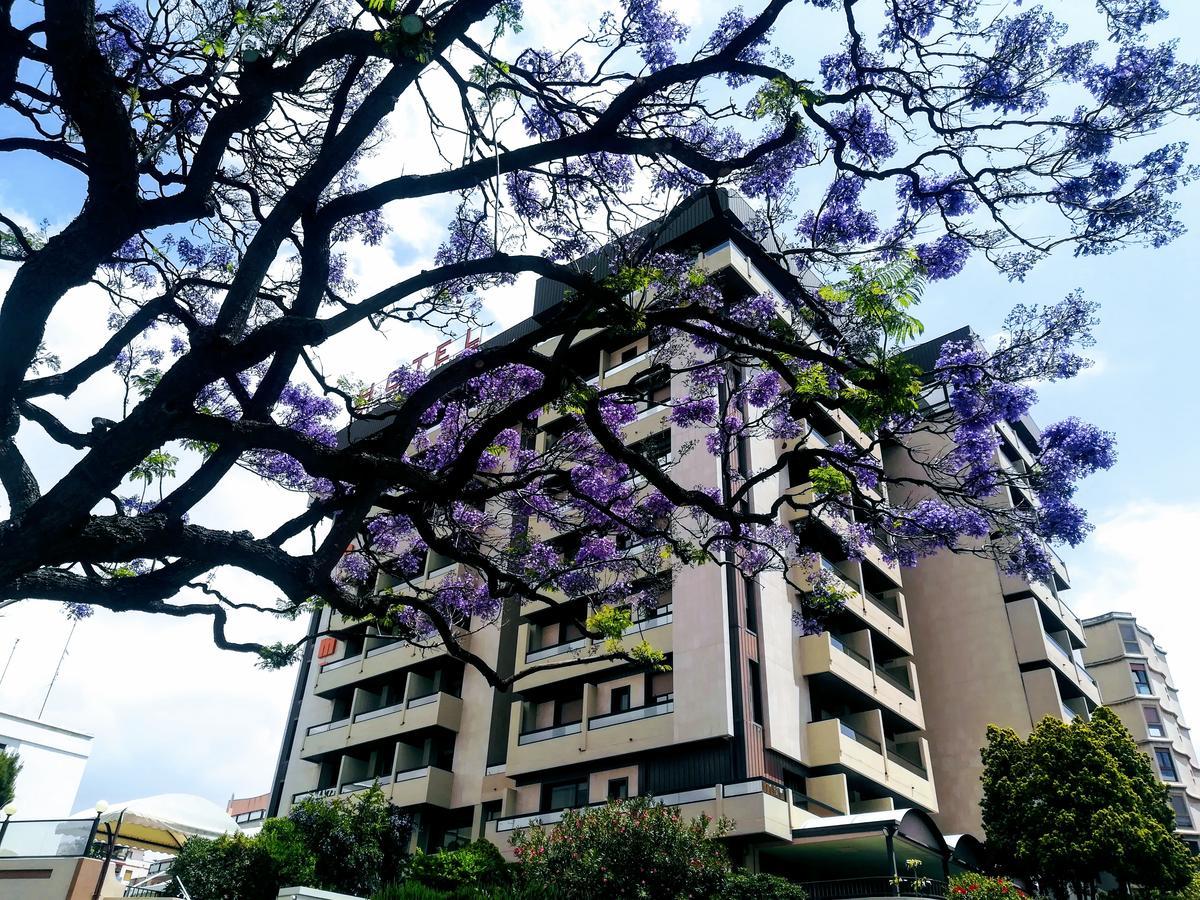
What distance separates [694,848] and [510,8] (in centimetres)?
1536

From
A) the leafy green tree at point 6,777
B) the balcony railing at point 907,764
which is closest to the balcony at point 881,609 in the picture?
the balcony railing at point 907,764

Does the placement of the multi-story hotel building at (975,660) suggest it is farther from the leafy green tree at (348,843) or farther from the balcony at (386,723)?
the leafy green tree at (348,843)

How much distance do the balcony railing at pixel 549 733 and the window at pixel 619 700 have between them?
41.7 inches

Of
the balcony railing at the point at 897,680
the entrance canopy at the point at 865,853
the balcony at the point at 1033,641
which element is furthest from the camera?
the balcony at the point at 1033,641

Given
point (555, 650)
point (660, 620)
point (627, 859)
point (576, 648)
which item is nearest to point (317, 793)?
point (555, 650)

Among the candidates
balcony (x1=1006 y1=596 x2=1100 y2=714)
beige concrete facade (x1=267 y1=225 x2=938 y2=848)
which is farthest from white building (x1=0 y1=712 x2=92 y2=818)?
balcony (x1=1006 y1=596 x2=1100 y2=714)

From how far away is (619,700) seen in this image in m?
27.1

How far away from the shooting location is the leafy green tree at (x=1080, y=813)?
73.0 ft

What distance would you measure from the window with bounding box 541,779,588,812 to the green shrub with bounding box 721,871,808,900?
25.8 ft

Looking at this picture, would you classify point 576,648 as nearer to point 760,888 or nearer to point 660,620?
point 660,620

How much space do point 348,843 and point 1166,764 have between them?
45085 millimetres

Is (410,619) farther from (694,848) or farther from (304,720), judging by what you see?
(304,720)

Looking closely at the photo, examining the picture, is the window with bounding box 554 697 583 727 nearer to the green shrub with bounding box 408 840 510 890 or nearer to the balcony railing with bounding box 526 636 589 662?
the balcony railing with bounding box 526 636 589 662

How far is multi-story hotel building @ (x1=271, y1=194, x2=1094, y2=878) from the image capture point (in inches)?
921
